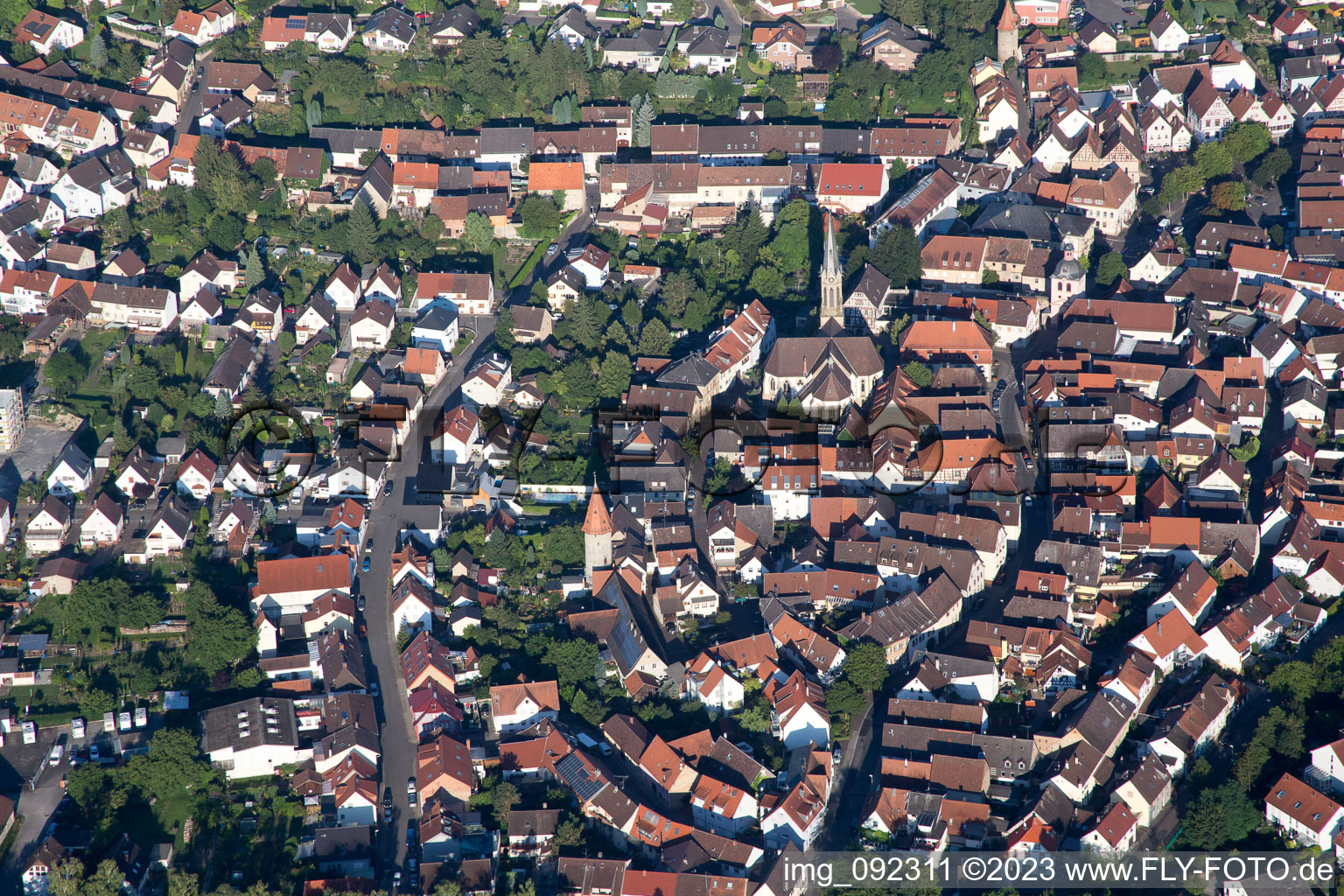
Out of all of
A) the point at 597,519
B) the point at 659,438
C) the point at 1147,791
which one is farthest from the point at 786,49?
the point at 1147,791

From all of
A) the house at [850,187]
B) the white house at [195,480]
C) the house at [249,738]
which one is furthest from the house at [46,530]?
the house at [850,187]

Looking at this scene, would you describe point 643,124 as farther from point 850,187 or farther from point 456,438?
point 456,438

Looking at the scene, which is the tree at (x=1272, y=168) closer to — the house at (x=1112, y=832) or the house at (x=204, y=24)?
the house at (x=1112, y=832)

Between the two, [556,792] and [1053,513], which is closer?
[556,792]

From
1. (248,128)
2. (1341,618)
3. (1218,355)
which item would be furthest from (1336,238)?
(248,128)

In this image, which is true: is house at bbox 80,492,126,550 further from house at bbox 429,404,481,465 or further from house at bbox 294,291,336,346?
house at bbox 429,404,481,465

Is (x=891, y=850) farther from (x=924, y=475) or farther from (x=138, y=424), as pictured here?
(x=138, y=424)
